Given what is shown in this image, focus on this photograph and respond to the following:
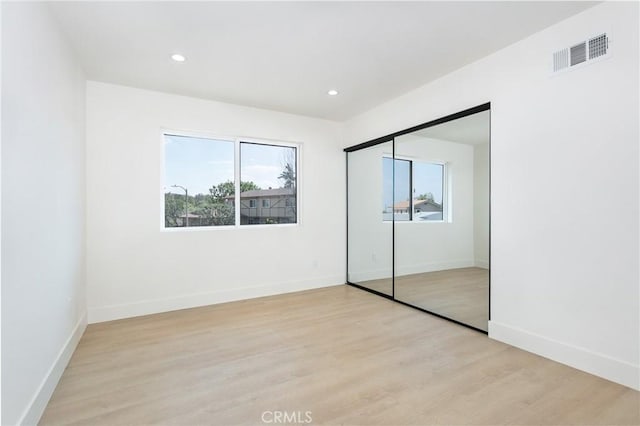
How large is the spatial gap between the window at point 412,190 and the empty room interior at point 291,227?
3cm

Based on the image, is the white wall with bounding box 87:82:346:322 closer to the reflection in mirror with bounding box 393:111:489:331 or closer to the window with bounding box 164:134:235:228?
the window with bounding box 164:134:235:228

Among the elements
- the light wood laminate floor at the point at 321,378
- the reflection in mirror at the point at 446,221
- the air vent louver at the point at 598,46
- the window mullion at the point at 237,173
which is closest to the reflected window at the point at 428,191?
the reflection in mirror at the point at 446,221

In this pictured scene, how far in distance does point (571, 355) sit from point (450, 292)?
4.45ft

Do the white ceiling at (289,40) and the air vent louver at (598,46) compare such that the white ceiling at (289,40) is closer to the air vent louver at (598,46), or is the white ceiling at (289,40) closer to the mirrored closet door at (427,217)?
the air vent louver at (598,46)

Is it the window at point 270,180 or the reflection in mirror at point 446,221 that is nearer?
the reflection in mirror at point 446,221

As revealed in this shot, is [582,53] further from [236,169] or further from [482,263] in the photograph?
[236,169]

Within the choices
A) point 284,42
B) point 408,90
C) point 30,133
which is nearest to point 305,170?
point 408,90

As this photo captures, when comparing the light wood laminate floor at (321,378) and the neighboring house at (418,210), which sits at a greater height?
the neighboring house at (418,210)

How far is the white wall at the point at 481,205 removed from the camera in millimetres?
3096

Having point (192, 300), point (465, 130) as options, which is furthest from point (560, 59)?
point (192, 300)

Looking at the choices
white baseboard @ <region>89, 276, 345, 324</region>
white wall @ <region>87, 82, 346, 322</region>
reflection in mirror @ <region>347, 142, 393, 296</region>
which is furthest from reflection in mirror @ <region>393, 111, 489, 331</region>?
white baseboard @ <region>89, 276, 345, 324</region>

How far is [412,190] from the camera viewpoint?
4043mm

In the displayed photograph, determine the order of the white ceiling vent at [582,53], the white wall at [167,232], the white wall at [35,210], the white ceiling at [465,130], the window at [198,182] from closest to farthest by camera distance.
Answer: the white wall at [35,210] < the white ceiling vent at [582,53] < the white ceiling at [465,130] < the white wall at [167,232] < the window at [198,182]

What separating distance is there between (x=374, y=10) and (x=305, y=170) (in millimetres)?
2673
